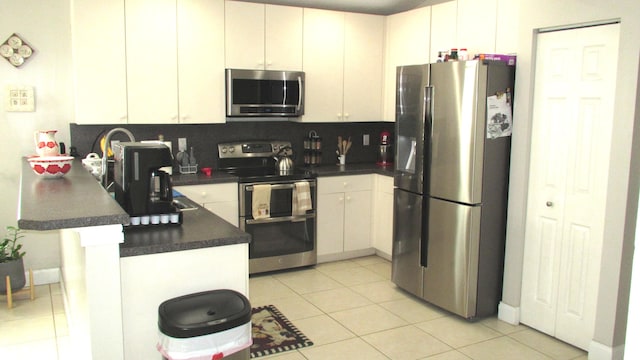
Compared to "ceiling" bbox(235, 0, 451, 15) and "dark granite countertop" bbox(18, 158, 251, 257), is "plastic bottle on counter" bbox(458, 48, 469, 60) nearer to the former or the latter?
"ceiling" bbox(235, 0, 451, 15)

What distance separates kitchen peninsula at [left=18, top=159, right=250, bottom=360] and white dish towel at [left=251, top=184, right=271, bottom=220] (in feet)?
6.65

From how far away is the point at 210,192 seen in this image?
175 inches

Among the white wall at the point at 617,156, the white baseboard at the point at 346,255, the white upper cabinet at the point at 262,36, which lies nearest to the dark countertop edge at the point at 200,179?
the white upper cabinet at the point at 262,36

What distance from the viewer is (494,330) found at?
3684 millimetres

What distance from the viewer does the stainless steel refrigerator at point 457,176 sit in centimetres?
361

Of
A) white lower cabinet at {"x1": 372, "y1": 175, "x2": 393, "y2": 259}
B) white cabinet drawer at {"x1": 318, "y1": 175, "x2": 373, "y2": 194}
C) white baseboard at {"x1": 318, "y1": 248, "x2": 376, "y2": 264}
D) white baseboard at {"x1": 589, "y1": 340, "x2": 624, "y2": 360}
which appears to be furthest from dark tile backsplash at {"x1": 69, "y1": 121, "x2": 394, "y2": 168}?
white baseboard at {"x1": 589, "y1": 340, "x2": 624, "y2": 360}

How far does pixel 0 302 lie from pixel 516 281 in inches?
152

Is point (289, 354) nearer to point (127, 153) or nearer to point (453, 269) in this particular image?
point (453, 269)

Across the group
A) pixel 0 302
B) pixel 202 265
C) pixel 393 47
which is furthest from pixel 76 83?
pixel 393 47

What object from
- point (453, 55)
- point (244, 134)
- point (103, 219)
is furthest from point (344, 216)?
point (103, 219)

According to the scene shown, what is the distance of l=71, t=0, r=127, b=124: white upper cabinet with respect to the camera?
4.05 m

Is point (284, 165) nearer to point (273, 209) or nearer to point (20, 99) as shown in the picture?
point (273, 209)

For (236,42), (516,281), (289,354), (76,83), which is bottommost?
(289,354)

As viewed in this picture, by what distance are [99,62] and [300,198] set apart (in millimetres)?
1994
